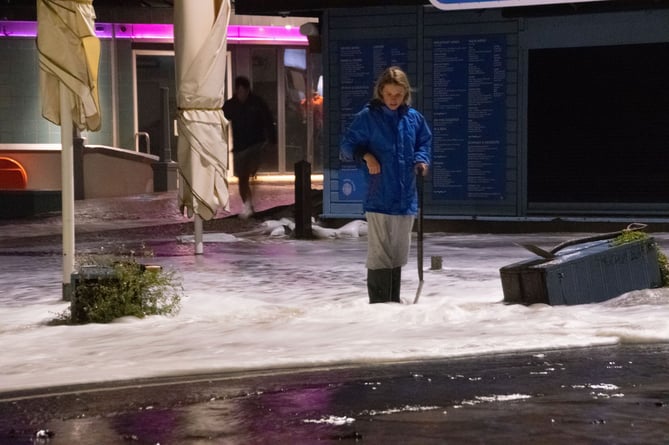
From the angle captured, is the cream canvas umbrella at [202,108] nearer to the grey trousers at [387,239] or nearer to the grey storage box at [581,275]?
the grey trousers at [387,239]

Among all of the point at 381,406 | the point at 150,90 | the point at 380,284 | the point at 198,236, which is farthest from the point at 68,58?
the point at 150,90

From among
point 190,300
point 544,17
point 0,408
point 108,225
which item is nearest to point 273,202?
point 108,225

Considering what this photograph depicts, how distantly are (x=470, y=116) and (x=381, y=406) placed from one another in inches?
409

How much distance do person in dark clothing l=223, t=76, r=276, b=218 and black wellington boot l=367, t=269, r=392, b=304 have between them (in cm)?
851

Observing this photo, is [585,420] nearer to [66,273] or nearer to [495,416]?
[495,416]

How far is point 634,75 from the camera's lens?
51.6 feet

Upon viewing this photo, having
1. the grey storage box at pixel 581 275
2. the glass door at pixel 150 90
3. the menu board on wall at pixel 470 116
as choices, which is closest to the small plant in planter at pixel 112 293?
the grey storage box at pixel 581 275

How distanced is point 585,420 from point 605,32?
10.6 metres

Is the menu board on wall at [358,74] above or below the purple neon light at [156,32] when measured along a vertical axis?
below

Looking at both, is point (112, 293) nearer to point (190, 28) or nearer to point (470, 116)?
point (190, 28)

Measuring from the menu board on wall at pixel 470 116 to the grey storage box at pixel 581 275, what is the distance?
243 inches

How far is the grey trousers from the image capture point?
9.41 metres

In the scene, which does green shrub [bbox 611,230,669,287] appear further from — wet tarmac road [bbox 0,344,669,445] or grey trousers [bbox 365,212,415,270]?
wet tarmac road [bbox 0,344,669,445]

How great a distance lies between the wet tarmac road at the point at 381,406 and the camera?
5.68 m
